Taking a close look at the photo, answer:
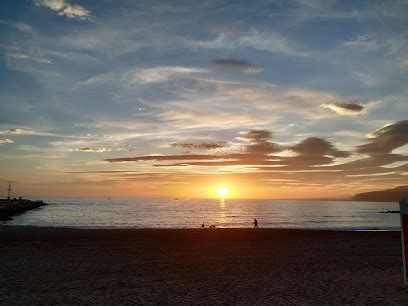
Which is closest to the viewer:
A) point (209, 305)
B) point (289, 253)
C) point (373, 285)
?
point (209, 305)

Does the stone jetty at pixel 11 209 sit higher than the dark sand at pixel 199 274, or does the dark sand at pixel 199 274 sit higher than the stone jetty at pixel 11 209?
the stone jetty at pixel 11 209

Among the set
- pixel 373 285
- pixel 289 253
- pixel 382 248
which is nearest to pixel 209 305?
pixel 373 285

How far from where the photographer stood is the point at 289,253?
20656 mm

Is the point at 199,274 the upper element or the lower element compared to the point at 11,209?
lower

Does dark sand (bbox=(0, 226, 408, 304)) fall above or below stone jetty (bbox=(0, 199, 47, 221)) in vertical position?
below

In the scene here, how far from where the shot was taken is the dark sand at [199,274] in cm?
1116

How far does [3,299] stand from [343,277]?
11.5 metres

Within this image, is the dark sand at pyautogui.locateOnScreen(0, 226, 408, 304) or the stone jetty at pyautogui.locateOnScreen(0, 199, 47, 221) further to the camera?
the stone jetty at pyautogui.locateOnScreen(0, 199, 47, 221)

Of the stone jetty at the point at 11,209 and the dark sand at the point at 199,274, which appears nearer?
the dark sand at the point at 199,274

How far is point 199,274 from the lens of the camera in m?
14.8

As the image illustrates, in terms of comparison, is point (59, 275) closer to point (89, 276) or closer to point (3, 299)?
point (89, 276)

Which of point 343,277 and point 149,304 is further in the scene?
point 343,277

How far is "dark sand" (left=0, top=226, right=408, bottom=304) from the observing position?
11156mm

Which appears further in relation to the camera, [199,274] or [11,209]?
[11,209]
